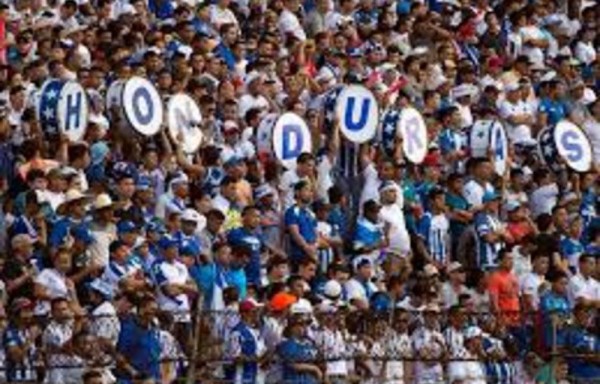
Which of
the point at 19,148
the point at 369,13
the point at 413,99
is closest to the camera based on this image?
the point at 19,148

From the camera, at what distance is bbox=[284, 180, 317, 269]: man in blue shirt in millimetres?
32375

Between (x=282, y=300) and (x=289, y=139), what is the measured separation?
12.9ft

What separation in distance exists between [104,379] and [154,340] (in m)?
0.71

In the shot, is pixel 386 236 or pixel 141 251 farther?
pixel 386 236

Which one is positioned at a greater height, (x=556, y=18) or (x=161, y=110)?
(x=556, y=18)

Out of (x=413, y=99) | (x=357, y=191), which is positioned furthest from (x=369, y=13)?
(x=357, y=191)

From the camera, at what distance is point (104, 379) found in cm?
2692

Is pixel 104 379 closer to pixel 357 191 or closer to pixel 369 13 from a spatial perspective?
pixel 357 191

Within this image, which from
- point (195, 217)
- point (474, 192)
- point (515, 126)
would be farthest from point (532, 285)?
point (515, 126)

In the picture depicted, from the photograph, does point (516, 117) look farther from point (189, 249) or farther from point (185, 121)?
point (189, 249)

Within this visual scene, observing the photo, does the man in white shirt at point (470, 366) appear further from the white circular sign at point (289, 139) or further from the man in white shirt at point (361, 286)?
the white circular sign at point (289, 139)

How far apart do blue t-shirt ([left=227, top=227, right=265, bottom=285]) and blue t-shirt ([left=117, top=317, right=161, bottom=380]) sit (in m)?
4.06

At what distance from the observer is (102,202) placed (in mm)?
30500

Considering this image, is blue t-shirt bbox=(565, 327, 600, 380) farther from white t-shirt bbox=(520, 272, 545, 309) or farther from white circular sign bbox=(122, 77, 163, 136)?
white circular sign bbox=(122, 77, 163, 136)
